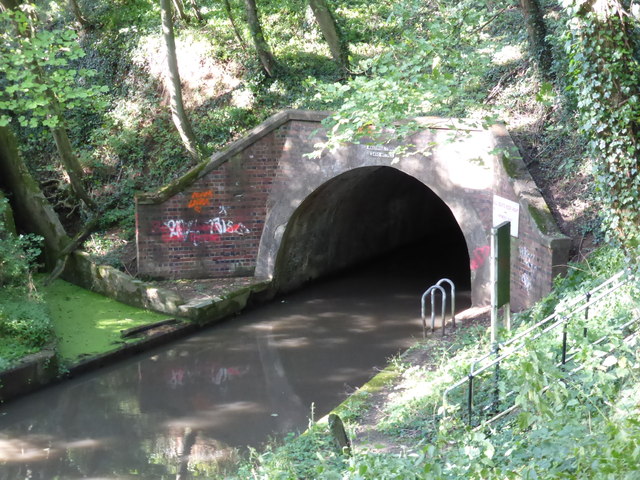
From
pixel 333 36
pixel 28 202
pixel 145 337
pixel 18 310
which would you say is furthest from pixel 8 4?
pixel 145 337

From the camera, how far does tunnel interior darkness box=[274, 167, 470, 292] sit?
14.3 m

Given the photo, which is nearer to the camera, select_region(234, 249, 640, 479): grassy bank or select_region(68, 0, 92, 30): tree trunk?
select_region(234, 249, 640, 479): grassy bank

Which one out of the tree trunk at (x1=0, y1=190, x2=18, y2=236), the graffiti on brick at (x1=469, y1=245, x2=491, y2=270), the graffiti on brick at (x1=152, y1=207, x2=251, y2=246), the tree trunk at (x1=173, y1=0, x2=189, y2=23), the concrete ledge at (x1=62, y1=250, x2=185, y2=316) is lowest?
the concrete ledge at (x1=62, y1=250, x2=185, y2=316)

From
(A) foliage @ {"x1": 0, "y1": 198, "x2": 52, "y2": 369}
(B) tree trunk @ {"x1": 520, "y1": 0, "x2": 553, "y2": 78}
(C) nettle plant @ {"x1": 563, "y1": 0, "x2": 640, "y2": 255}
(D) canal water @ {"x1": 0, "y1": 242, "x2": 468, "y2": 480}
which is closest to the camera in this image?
(C) nettle plant @ {"x1": 563, "y1": 0, "x2": 640, "y2": 255}

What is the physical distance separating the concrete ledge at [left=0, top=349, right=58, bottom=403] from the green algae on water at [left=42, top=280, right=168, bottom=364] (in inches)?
16.7

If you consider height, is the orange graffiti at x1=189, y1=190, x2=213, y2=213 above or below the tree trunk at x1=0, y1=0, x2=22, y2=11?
below

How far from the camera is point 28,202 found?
48.6 ft

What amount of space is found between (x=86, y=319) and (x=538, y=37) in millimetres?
8421

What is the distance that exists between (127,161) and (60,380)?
7.13 metres

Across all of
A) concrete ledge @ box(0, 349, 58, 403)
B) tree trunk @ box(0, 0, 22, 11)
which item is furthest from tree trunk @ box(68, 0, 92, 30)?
concrete ledge @ box(0, 349, 58, 403)

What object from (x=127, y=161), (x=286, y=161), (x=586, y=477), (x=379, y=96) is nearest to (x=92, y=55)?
(x=127, y=161)

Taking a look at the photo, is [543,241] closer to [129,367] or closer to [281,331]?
[281,331]

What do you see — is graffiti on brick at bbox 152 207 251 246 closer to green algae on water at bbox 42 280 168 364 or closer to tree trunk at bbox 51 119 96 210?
green algae on water at bbox 42 280 168 364

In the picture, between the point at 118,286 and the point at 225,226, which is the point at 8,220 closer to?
the point at 118,286
